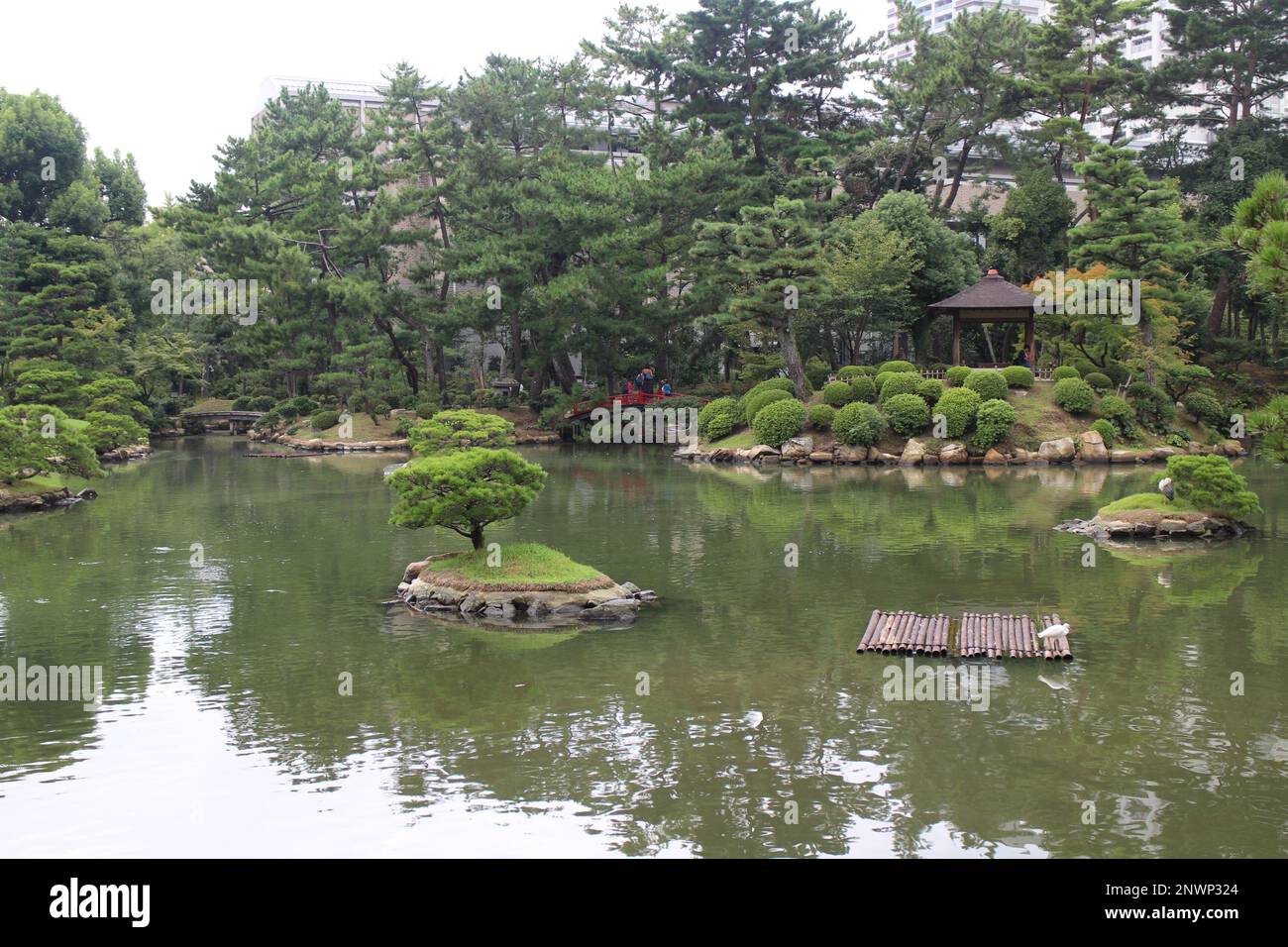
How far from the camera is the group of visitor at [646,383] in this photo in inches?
1865

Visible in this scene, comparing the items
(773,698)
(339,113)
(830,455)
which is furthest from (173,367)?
(773,698)

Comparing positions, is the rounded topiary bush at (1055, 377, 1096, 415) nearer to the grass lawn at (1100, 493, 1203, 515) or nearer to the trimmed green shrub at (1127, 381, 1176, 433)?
the trimmed green shrub at (1127, 381, 1176, 433)

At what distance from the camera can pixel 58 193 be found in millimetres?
49594

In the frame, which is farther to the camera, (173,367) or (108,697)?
(173,367)

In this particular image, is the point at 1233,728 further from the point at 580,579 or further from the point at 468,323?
the point at 468,323

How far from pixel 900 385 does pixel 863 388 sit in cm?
119

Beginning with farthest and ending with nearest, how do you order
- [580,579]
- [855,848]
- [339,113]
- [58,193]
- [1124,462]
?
[339,113] → [58,193] → [1124,462] → [580,579] → [855,848]

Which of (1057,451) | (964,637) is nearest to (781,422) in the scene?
(1057,451)

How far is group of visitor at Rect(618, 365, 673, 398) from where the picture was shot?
47.4m

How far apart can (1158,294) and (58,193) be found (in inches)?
1745

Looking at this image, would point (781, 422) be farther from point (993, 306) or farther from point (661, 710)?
point (661, 710)

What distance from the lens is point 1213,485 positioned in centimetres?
2145

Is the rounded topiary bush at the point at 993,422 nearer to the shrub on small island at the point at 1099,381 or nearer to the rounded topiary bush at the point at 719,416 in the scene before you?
the shrub on small island at the point at 1099,381

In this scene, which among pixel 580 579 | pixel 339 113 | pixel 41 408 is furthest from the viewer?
pixel 339 113
